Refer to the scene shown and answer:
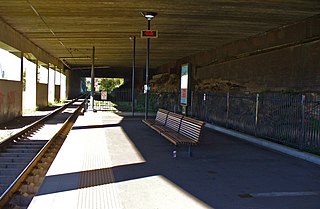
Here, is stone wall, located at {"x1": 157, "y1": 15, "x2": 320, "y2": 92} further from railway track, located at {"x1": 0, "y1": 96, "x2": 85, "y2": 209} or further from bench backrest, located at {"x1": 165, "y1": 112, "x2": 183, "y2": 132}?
railway track, located at {"x1": 0, "y1": 96, "x2": 85, "y2": 209}

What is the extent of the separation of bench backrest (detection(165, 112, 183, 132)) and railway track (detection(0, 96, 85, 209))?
3.52 metres

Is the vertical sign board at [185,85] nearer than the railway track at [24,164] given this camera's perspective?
No

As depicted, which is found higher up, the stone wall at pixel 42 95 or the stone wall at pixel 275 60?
the stone wall at pixel 275 60

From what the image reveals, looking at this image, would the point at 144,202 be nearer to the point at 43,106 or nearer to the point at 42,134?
the point at 42,134

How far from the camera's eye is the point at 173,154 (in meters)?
8.36

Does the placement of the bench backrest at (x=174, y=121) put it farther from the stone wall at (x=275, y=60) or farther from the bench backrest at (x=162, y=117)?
the stone wall at (x=275, y=60)

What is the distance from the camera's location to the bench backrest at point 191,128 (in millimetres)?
8317

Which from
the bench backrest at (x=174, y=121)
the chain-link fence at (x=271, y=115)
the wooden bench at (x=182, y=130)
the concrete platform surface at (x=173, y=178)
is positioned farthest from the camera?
the bench backrest at (x=174, y=121)

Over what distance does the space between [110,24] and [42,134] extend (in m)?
5.72

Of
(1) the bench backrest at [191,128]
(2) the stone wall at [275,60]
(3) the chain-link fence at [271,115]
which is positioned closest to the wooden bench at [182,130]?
(1) the bench backrest at [191,128]

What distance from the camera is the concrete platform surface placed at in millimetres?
4941

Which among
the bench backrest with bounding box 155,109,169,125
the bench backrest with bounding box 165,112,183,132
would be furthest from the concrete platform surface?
the bench backrest with bounding box 155,109,169,125

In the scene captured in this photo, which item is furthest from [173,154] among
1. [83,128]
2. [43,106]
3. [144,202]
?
[43,106]

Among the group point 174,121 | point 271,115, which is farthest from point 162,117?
point 271,115
